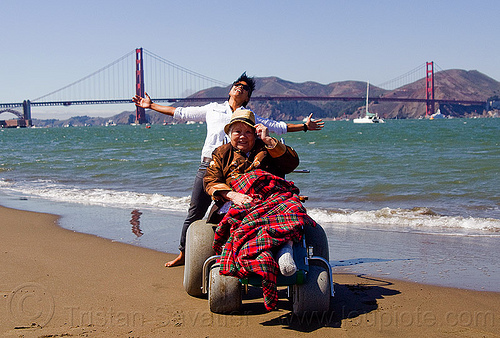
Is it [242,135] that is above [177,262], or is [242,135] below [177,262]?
above

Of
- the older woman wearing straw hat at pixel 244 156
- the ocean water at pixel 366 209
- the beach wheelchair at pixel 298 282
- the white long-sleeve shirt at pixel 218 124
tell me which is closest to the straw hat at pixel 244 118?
the older woman wearing straw hat at pixel 244 156

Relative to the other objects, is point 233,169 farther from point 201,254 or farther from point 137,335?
point 137,335

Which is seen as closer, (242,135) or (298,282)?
(298,282)

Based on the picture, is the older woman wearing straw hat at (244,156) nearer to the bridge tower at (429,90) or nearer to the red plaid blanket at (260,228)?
the red plaid blanket at (260,228)

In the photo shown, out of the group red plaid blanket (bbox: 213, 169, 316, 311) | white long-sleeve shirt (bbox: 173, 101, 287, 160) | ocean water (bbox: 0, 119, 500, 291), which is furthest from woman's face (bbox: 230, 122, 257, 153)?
ocean water (bbox: 0, 119, 500, 291)

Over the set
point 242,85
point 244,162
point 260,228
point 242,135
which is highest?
point 242,85

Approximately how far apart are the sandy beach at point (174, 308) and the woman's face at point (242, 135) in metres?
0.96

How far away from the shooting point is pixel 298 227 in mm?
3076

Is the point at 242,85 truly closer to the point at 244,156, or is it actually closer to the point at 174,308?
the point at 244,156

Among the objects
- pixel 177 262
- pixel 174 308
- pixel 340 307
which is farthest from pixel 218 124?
pixel 340 307

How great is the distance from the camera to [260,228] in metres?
3.05

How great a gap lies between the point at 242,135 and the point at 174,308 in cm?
108

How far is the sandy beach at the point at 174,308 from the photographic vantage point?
2969 mm

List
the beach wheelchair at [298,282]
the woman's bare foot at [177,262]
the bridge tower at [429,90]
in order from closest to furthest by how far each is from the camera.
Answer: the beach wheelchair at [298,282], the woman's bare foot at [177,262], the bridge tower at [429,90]
